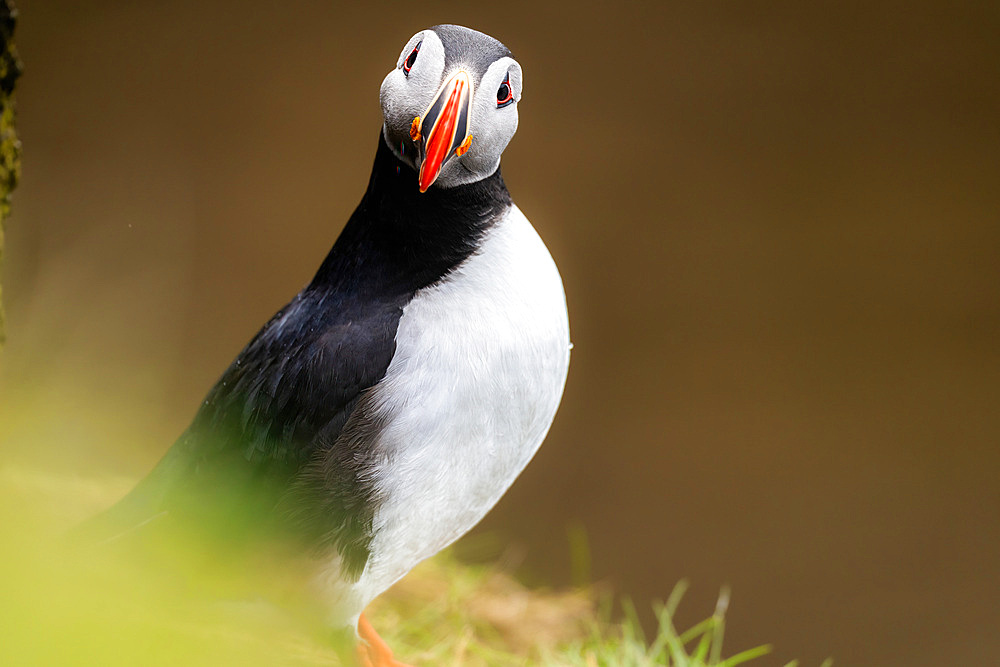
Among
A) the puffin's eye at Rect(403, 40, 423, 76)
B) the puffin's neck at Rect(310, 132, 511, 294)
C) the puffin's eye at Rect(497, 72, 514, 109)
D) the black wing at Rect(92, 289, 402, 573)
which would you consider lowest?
the black wing at Rect(92, 289, 402, 573)

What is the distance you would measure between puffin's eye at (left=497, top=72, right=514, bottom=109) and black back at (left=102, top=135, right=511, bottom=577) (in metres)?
0.11

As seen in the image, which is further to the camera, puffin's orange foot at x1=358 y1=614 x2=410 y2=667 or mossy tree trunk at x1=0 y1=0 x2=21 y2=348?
puffin's orange foot at x1=358 y1=614 x2=410 y2=667

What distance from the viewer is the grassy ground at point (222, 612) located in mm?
399

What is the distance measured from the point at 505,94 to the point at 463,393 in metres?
0.34

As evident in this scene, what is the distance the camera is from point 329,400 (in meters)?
0.94

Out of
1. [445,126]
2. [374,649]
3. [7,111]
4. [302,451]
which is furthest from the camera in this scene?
[374,649]

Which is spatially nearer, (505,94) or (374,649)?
(505,94)

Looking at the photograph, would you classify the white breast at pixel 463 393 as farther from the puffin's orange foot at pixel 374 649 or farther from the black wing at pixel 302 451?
the puffin's orange foot at pixel 374 649

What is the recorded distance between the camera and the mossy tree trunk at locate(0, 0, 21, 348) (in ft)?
3.29

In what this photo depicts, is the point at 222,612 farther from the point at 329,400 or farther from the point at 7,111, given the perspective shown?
the point at 7,111

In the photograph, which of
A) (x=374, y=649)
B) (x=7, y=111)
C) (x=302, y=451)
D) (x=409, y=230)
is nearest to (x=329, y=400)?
(x=302, y=451)

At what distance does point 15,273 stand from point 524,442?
673 mm

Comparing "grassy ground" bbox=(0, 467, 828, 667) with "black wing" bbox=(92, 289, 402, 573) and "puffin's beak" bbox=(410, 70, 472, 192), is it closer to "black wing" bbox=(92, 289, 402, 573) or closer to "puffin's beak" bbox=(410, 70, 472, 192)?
"black wing" bbox=(92, 289, 402, 573)

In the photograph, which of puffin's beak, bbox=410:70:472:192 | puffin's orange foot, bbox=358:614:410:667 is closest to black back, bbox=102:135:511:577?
puffin's beak, bbox=410:70:472:192
